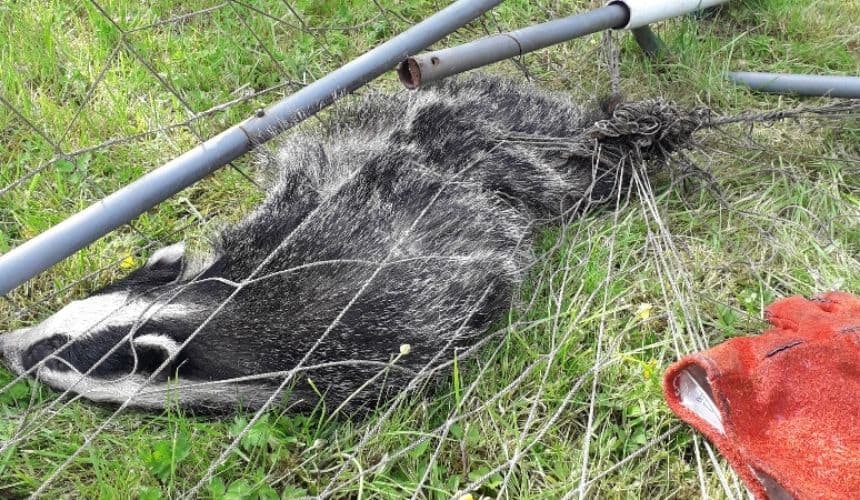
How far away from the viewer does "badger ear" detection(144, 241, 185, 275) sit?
9.53ft

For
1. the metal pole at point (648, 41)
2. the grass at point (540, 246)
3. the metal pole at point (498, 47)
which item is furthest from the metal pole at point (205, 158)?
the metal pole at point (648, 41)

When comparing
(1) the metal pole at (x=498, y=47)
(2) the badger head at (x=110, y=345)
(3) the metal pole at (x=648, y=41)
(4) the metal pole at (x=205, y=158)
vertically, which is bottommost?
(3) the metal pole at (x=648, y=41)

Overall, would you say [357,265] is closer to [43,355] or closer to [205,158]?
[205,158]

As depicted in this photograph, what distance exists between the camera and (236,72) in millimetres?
3689

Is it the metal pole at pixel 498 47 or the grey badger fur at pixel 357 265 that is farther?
the grey badger fur at pixel 357 265

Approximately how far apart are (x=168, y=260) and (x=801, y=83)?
119 inches

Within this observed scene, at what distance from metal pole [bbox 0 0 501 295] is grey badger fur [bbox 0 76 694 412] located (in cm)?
35

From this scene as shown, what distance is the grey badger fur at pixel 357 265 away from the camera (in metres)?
2.53

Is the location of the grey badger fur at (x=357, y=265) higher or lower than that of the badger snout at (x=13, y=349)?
lower

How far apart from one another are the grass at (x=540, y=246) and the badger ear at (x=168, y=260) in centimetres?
18

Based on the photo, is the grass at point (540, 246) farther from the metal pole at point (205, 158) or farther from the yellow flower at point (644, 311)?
the metal pole at point (205, 158)

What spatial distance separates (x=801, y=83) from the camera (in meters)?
3.48

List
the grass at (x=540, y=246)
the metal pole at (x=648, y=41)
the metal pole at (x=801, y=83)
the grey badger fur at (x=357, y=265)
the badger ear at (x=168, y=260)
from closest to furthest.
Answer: the grass at (x=540, y=246), the grey badger fur at (x=357, y=265), the badger ear at (x=168, y=260), the metal pole at (x=801, y=83), the metal pole at (x=648, y=41)

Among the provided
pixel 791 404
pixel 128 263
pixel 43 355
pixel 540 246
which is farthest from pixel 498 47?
pixel 43 355
